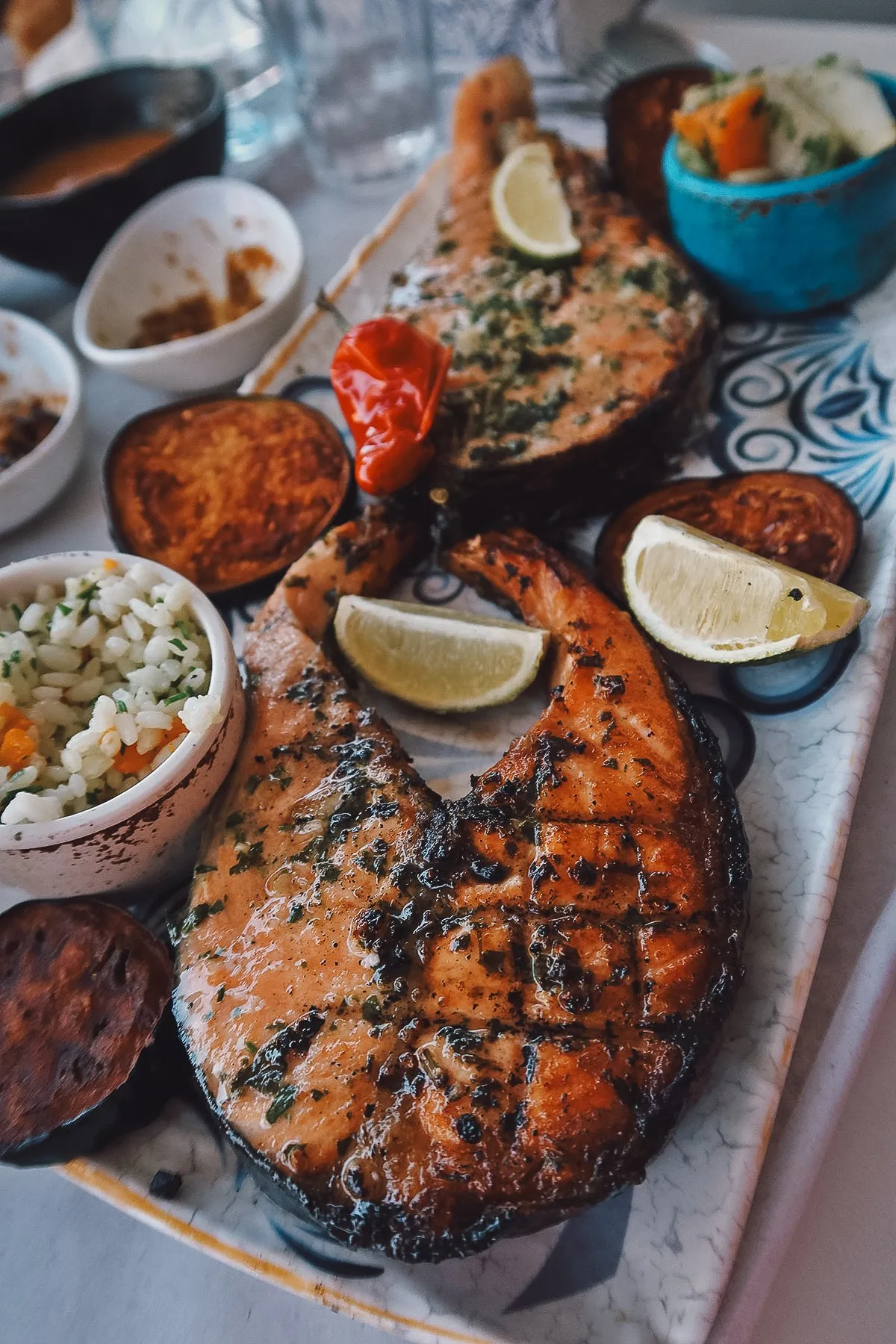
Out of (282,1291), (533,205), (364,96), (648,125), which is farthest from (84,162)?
(282,1291)

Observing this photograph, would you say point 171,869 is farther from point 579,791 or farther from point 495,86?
point 495,86

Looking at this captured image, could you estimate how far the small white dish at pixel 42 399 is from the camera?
3025mm

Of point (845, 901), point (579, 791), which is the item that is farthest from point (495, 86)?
point (845, 901)

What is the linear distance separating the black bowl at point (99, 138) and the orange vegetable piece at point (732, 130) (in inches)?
77.4

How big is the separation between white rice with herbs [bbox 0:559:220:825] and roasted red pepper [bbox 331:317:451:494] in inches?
25.1

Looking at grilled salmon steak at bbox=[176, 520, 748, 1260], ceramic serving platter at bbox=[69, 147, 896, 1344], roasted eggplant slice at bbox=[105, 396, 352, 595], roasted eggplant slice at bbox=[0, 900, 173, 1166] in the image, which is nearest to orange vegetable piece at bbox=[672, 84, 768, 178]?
ceramic serving platter at bbox=[69, 147, 896, 1344]

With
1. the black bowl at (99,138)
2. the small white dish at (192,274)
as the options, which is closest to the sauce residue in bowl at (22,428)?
the small white dish at (192,274)

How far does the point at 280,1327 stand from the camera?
5.79 ft

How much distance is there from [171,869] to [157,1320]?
34.4 inches

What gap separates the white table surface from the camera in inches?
65.0

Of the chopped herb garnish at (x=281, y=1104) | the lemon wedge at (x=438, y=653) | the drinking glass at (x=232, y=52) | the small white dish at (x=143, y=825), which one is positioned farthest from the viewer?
the drinking glass at (x=232, y=52)

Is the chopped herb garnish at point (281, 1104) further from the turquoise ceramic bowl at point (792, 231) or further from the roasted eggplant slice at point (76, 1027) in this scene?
the turquoise ceramic bowl at point (792, 231)

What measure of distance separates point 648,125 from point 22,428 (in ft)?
7.83

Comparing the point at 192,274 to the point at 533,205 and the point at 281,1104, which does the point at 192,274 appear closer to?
the point at 533,205
